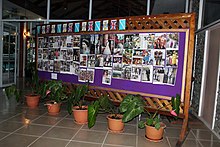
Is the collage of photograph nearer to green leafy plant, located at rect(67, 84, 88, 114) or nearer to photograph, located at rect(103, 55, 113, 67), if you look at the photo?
photograph, located at rect(103, 55, 113, 67)

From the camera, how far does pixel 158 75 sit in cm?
319

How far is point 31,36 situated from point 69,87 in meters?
7.38

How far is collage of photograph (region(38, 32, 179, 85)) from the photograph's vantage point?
312 cm

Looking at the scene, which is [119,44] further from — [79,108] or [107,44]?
[79,108]

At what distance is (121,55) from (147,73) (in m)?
0.64

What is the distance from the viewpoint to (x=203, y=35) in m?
4.46

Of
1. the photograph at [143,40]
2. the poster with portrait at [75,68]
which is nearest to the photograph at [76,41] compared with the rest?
the poster with portrait at [75,68]

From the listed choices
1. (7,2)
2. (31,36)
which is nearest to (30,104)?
(7,2)

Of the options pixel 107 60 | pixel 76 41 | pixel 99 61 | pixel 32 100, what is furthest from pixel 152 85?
pixel 32 100

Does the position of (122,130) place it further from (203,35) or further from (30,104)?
(203,35)

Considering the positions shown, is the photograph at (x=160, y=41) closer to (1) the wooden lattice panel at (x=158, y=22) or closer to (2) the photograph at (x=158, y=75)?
(1) the wooden lattice panel at (x=158, y=22)

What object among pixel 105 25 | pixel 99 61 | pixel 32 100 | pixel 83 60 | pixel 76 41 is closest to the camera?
pixel 105 25

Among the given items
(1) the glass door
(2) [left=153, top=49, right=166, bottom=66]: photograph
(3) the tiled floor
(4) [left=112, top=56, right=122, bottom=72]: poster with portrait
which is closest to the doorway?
(1) the glass door

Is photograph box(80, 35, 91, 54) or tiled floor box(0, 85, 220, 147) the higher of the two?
photograph box(80, 35, 91, 54)
